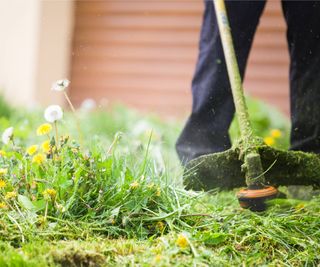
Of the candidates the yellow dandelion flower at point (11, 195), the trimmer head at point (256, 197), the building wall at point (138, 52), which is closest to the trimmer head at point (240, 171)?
the trimmer head at point (256, 197)

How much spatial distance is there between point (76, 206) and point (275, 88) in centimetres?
451

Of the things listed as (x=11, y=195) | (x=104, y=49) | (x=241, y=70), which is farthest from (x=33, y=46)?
(x=11, y=195)

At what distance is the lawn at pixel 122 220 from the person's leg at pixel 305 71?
Answer: 51 cm

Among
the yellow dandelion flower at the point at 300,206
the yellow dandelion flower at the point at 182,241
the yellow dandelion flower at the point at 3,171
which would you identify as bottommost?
the yellow dandelion flower at the point at 300,206

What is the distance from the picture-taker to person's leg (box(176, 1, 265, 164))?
7.68 feet

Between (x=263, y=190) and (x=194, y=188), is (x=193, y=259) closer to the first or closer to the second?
(x=263, y=190)

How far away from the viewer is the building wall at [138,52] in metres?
6.09

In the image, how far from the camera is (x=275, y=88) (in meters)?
5.88

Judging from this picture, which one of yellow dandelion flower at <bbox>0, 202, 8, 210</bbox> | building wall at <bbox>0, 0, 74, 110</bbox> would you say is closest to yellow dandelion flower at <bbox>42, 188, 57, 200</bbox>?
yellow dandelion flower at <bbox>0, 202, 8, 210</bbox>

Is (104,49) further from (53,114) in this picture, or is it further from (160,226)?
(160,226)

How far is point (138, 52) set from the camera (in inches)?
248

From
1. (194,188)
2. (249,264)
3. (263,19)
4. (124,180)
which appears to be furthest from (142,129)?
(263,19)

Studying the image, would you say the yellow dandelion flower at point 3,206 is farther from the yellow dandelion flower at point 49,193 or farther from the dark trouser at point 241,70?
the dark trouser at point 241,70

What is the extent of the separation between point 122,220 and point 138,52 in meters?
4.78
